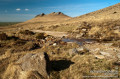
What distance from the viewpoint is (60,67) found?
5.12 m

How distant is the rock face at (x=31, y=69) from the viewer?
4.16 meters

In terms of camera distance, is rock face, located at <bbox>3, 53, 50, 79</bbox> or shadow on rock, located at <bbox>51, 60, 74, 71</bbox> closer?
rock face, located at <bbox>3, 53, 50, 79</bbox>

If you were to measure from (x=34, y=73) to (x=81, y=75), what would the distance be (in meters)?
2.01

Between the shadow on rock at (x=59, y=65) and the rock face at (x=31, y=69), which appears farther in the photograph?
the shadow on rock at (x=59, y=65)

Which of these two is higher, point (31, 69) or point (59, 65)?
point (31, 69)

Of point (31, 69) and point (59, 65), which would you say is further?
point (59, 65)

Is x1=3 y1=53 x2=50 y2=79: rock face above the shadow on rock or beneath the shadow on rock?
above

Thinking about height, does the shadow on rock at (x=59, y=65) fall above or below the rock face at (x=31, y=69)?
below

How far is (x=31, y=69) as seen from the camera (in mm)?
4344

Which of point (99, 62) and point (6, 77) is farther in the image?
point (99, 62)

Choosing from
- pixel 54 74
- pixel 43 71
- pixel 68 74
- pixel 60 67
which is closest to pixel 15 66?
pixel 43 71

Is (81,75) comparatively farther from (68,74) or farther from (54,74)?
(54,74)

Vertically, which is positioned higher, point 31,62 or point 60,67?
point 31,62

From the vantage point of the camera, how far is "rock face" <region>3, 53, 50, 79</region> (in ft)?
13.7
